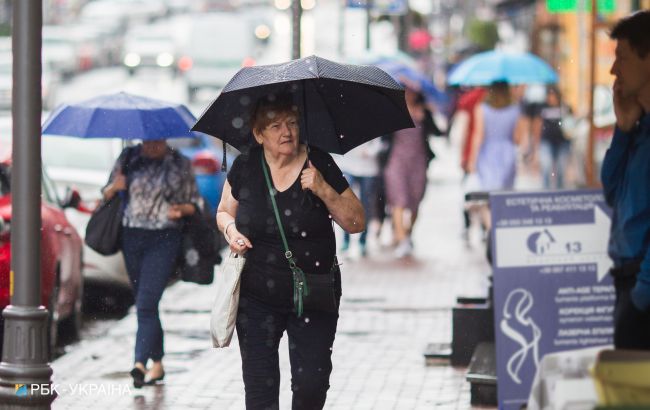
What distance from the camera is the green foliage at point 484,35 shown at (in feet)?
126

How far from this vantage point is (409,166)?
56.5 feet

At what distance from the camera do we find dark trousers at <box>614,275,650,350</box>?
5.91 m

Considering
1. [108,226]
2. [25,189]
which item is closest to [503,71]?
[108,226]

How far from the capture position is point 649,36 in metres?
6.09

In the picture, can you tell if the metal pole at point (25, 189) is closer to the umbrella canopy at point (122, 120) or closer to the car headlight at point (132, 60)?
the umbrella canopy at point (122, 120)

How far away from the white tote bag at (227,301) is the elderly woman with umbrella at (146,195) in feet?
9.48

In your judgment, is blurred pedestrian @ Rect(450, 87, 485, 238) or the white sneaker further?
blurred pedestrian @ Rect(450, 87, 485, 238)

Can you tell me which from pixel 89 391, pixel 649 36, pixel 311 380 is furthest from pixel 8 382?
pixel 649 36

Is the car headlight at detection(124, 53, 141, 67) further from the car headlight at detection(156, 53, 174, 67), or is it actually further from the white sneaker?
the white sneaker

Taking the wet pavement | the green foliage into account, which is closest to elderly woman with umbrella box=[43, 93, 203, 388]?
the wet pavement

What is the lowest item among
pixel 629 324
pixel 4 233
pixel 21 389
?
pixel 21 389

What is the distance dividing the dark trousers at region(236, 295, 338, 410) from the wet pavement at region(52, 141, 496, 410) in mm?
2325

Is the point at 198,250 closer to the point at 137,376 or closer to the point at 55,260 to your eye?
the point at 137,376

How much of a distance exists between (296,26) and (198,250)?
5.13 ft
